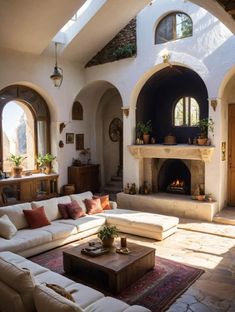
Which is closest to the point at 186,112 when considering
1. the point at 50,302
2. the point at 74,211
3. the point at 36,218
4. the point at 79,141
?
the point at 79,141

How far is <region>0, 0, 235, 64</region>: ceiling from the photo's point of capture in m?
6.55

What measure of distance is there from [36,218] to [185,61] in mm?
5105

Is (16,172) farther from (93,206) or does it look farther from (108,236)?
(108,236)

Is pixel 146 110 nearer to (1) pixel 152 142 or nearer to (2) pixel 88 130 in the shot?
(1) pixel 152 142

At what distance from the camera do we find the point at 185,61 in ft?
25.4

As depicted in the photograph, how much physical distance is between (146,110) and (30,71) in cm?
346

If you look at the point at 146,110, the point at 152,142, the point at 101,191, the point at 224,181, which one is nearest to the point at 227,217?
the point at 224,181

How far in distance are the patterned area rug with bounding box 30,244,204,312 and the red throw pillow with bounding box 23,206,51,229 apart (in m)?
0.69

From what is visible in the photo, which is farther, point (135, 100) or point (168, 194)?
point (135, 100)

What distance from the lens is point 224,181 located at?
26.1 feet

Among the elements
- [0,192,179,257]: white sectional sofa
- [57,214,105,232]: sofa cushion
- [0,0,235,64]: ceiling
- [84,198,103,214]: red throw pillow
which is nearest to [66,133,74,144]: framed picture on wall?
[0,0,235,64]: ceiling

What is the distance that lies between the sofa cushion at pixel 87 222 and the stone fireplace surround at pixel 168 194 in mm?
1997

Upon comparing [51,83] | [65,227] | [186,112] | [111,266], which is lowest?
[111,266]

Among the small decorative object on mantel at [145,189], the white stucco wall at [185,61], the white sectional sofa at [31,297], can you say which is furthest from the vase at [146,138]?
the white sectional sofa at [31,297]
